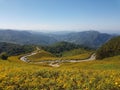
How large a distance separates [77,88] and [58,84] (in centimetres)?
145

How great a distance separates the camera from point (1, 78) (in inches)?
581

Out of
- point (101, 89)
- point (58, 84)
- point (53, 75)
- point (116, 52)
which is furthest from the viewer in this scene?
point (116, 52)

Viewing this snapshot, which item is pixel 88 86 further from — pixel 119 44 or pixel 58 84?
pixel 119 44

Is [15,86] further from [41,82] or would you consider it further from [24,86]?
[41,82]

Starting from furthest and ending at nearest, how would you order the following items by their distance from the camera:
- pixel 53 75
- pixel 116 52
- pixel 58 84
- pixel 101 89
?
pixel 116 52
pixel 53 75
pixel 58 84
pixel 101 89

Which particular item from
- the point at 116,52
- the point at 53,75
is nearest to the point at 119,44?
the point at 116,52

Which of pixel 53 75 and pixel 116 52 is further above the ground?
pixel 53 75

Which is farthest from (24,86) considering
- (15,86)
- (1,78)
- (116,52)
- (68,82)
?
(116,52)

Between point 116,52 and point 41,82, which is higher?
point 41,82

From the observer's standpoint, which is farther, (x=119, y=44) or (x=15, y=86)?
(x=119, y=44)

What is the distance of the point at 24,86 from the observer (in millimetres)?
13758

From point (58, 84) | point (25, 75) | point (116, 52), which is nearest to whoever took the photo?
point (58, 84)

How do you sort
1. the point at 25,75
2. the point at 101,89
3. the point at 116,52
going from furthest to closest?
the point at 116,52, the point at 25,75, the point at 101,89

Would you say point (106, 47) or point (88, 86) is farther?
point (106, 47)
